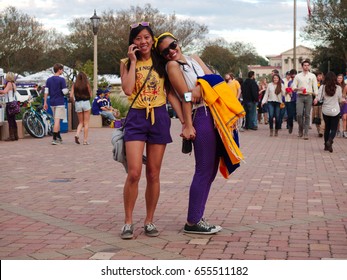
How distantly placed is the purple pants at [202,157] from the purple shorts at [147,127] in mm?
269

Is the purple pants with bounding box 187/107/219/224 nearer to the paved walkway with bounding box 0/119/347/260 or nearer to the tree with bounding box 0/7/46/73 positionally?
the paved walkway with bounding box 0/119/347/260

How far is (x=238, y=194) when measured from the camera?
8203mm

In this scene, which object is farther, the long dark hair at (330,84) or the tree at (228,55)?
the tree at (228,55)

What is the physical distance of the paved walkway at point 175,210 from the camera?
530 cm

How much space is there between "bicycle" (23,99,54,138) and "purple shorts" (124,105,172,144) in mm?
12345

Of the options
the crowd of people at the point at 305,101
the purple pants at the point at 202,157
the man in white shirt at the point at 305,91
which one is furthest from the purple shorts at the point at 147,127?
the man in white shirt at the point at 305,91

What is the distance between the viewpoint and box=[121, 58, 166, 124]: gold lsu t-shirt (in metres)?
5.72

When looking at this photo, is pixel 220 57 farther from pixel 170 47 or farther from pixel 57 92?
pixel 170 47

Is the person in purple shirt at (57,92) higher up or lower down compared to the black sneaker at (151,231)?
higher up

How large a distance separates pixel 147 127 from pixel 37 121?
1279 cm

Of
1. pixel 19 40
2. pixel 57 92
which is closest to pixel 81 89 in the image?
pixel 57 92

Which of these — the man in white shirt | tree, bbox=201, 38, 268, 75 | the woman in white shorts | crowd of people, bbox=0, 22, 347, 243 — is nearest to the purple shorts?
crowd of people, bbox=0, 22, 347, 243

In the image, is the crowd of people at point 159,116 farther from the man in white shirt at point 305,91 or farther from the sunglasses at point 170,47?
the man in white shirt at point 305,91

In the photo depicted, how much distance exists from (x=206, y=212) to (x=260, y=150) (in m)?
7.49
